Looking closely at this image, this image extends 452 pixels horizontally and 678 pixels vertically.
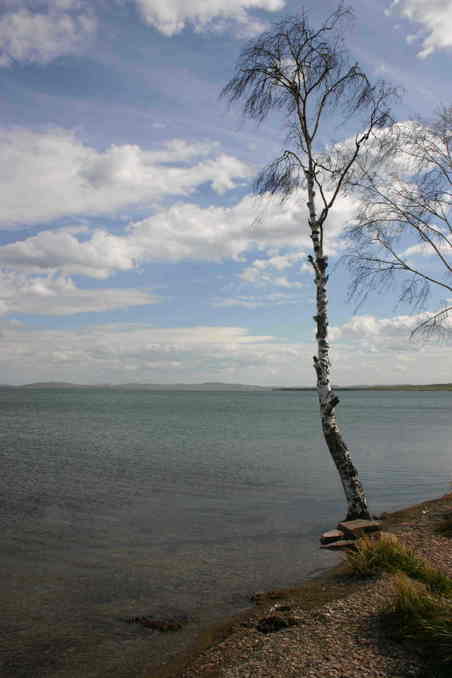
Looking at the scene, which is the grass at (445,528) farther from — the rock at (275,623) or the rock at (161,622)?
the rock at (161,622)

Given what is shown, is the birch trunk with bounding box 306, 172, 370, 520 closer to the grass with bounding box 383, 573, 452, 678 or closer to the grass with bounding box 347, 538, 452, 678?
the grass with bounding box 347, 538, 452, 678

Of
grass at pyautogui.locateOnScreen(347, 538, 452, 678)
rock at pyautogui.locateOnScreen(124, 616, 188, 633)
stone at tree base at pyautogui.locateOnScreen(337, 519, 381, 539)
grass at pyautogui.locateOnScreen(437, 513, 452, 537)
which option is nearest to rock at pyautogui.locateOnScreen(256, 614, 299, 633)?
grass at pyautogui.locateOnScreen(347, 538, 452, 678)

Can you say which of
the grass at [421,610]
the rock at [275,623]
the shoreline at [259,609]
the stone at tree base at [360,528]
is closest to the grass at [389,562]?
the grass at [421,610]

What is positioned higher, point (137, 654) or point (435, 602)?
point (435, 602)

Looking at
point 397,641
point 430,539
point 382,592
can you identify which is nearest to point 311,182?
point 430,539

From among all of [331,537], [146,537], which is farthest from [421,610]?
[146,537]

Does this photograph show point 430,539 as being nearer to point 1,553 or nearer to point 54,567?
point 54,567

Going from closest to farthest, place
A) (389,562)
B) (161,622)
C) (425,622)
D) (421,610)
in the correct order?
(425,622) < (421,610) < (161,622) < (389,562)

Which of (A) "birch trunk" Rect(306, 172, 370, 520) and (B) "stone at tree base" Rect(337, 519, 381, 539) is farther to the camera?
(A) "birch trunk" Rect(306, 172, 370, 520)

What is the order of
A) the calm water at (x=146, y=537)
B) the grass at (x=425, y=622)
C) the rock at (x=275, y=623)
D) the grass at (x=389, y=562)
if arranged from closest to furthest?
the grass at (x=425, y=622)
the rock at (x=275, y=623)
the grass at (x=389, y=562)
the calm water at (x=146, y=537)

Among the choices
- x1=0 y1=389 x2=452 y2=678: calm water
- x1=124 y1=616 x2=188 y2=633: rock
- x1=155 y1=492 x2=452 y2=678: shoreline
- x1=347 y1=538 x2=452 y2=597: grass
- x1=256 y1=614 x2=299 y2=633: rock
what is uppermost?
x1=347 y1=538 x2=452 y2=597: grass

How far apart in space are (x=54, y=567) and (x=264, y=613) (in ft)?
18.5

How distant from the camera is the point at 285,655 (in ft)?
18.6

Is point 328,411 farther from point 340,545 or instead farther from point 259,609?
point 259,609
